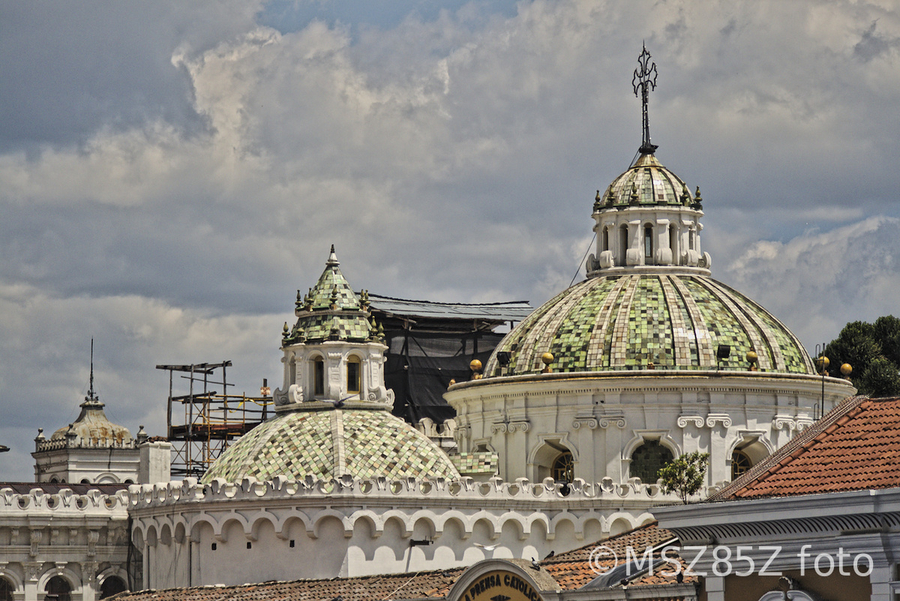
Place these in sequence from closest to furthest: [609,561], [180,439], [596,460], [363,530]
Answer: [609,561], [363,530], [596,460], [180,439]

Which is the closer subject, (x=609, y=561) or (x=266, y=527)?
(x=609, y=561)

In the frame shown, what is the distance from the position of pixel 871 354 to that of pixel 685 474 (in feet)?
98.4

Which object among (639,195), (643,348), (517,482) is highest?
(639,195)

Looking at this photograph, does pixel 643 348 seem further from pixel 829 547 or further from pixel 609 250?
pixel 829 547

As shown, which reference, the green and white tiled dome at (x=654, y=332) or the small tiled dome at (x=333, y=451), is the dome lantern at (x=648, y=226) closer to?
the green and white tiled dome at (x=654, y=332)

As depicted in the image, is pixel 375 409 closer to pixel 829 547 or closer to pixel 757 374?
pixel 757 374

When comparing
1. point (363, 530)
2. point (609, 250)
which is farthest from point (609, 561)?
point (609, 250)

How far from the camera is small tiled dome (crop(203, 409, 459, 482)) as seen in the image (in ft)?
249

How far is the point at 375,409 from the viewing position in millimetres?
80188

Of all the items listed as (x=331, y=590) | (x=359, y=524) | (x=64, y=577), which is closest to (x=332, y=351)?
(x=359, y=524)

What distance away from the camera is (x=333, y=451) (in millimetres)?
76000

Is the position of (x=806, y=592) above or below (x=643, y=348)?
below

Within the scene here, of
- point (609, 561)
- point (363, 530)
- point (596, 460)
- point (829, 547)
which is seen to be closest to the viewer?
point (829, 547)

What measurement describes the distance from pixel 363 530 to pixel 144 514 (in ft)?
36.2
